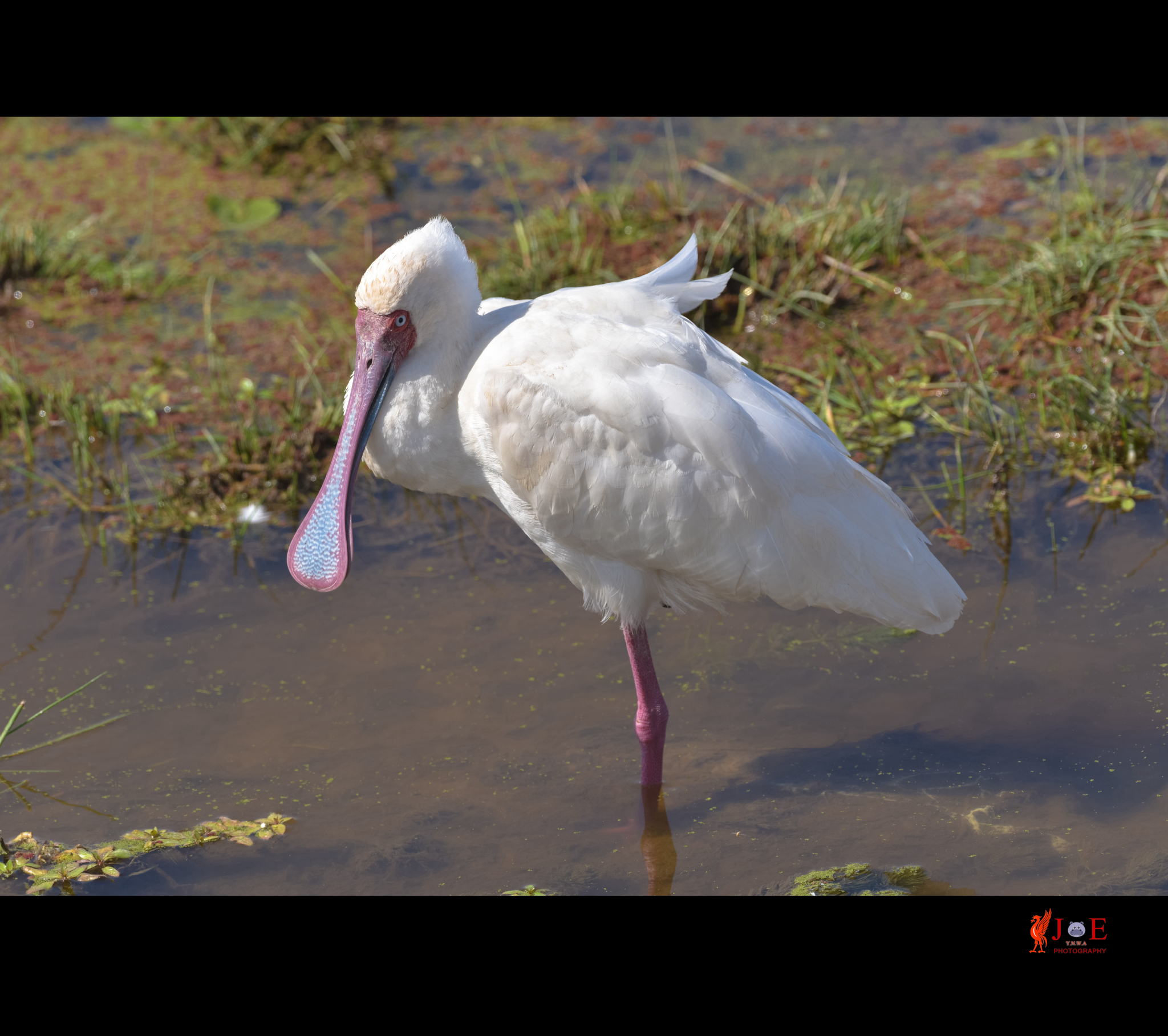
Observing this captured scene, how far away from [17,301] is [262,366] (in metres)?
1.60

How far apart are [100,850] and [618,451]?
85.7 inches

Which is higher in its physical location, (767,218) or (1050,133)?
(1050,133)

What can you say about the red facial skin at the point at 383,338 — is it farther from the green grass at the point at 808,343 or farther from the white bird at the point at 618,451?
the green grass at the point at 808,343

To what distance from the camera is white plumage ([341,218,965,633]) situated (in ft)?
14.7

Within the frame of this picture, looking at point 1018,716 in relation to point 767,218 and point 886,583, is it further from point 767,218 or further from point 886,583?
point 767,218

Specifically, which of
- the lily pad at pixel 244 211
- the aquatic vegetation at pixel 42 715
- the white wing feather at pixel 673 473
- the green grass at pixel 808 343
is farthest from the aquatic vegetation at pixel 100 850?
the lily pad at pixel 244 211

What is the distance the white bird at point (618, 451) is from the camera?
4488 millimetres

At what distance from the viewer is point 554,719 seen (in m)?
5.32

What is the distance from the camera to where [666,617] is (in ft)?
19.4

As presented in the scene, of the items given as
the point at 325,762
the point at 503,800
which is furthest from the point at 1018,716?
the point at 325,762

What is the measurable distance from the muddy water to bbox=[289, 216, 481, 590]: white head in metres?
0.89

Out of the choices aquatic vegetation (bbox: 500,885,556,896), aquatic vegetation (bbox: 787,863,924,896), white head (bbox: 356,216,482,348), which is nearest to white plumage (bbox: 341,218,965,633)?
white head (bbox: 356,216,482,348)

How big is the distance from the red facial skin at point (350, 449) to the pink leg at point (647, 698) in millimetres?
1072
